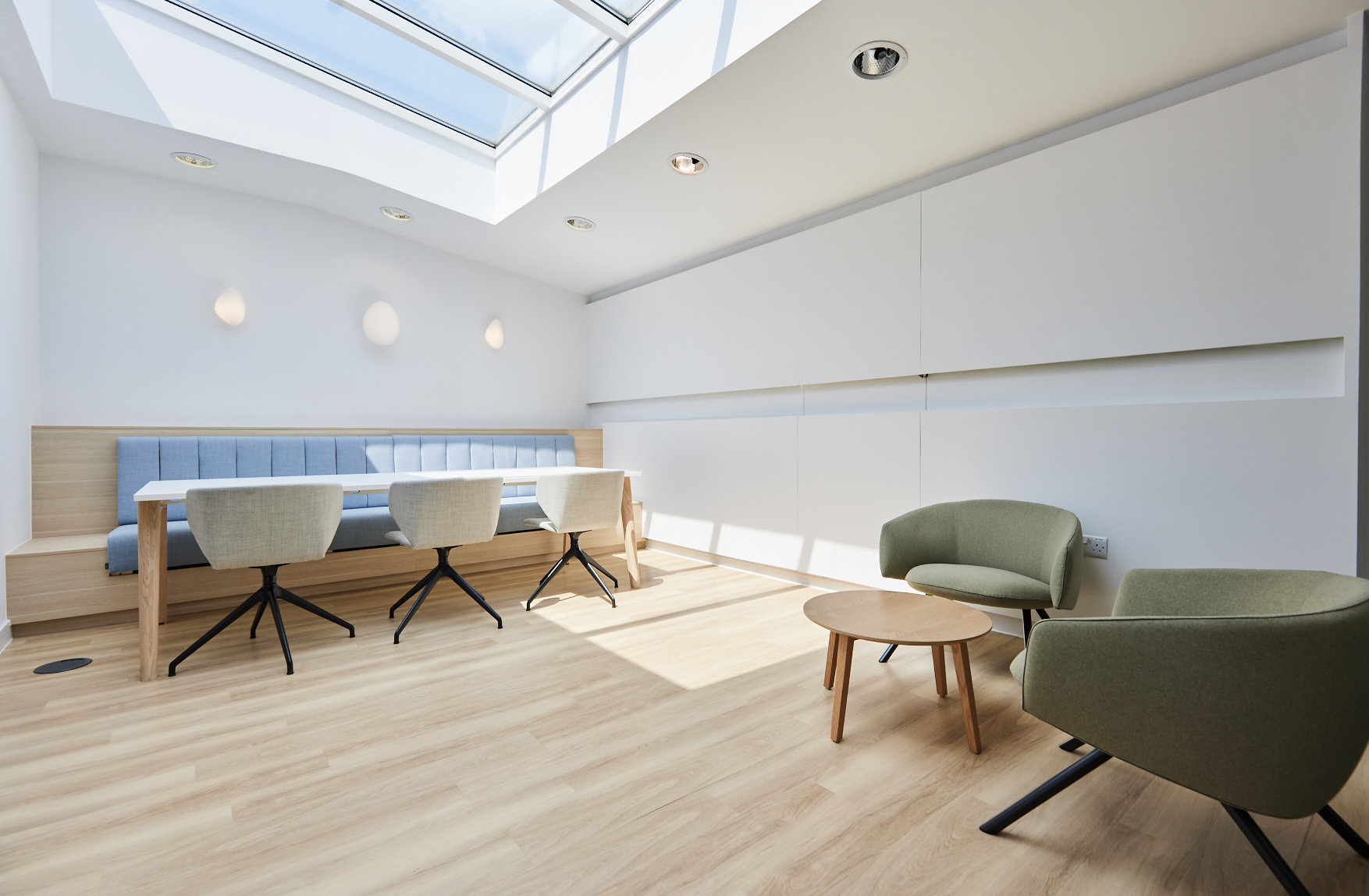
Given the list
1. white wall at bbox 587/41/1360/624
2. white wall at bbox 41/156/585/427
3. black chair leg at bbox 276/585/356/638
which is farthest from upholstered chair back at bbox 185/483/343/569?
white wall at bbox 587/41/1360/624

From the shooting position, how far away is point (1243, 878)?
4.70ft

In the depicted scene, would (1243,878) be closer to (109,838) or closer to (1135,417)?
(1135,417)

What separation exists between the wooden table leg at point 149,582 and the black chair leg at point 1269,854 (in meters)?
3.70

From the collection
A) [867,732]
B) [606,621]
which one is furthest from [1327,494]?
[606,621]

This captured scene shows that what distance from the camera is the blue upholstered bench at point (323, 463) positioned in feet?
11.9

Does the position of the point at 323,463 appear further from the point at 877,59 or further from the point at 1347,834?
the point at 1347,834

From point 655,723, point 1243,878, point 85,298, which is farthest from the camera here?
point 85,298

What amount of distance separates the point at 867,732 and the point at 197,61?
16.3 ft

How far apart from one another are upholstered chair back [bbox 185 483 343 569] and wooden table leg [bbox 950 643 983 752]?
278cm

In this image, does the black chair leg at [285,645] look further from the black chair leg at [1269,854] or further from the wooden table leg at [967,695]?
the black chair leg at [1269,854]

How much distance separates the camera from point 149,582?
2.60 metres

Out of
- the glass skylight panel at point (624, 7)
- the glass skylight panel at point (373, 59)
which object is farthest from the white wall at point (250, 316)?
the glass skylight panel at point (624, 7)

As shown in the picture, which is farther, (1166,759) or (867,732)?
(867,732)

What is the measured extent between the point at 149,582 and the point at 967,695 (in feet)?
10.9
